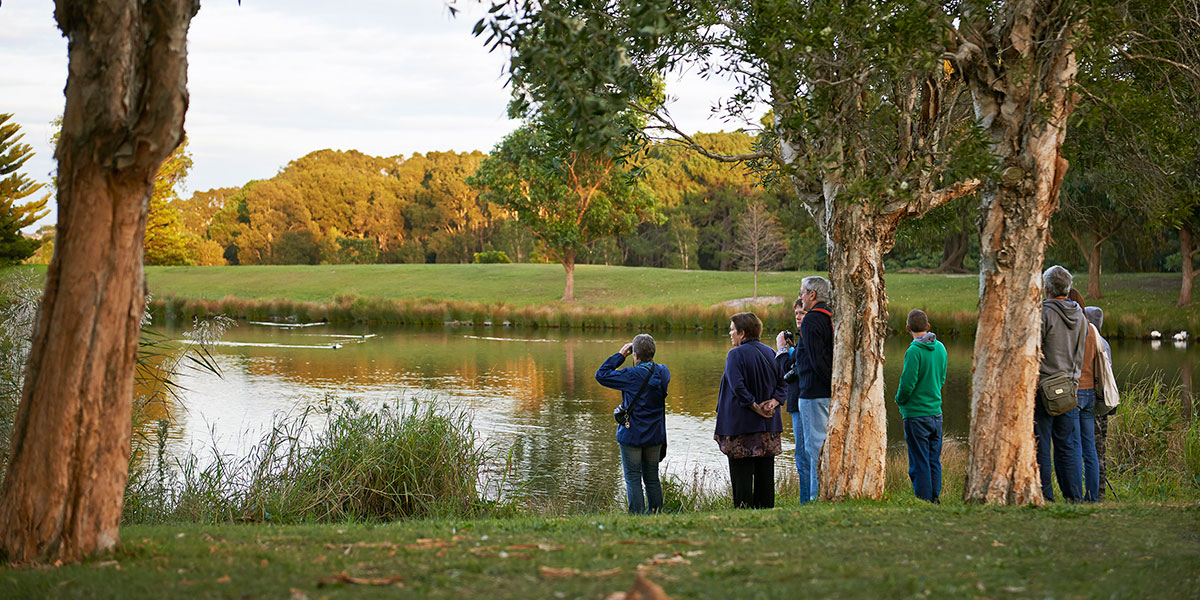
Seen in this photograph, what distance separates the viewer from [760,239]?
53594 millimetres

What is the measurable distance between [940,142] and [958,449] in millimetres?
5781

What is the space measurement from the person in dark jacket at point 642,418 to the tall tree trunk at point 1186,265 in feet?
94.4

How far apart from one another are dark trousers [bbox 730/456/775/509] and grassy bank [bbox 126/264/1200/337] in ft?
85.4

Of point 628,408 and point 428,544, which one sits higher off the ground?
point 628,408

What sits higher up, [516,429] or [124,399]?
[124,399]

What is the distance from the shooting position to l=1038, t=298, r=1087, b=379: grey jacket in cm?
768

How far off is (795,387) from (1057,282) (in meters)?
2.47

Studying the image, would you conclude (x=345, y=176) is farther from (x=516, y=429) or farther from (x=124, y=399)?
(x=124, y=399)

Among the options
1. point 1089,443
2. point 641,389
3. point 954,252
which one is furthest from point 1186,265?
point 641,389

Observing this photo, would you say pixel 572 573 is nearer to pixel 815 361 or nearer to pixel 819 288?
pixel 815 361

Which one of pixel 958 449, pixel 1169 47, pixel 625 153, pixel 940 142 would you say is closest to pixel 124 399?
pixel 625 153

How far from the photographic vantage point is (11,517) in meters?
4.45

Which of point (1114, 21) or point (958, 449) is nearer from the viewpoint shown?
point (1114, 21)

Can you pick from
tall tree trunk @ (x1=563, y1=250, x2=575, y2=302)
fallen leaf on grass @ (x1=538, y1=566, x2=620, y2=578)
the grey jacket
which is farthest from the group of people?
tall tree trunk @ (x1=563, y1=250, x2=575, y2=302)
